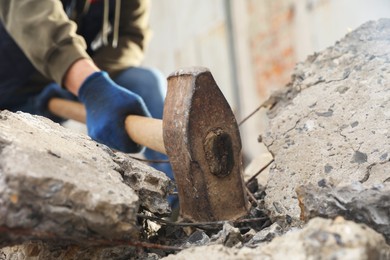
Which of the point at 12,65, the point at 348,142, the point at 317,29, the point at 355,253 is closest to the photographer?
the point at 355,253

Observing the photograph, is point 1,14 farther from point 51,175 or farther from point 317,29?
point 317,29

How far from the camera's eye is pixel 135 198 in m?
1.02

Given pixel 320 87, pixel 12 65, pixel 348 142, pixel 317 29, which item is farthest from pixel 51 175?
pixel 317 29

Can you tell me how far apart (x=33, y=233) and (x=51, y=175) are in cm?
12

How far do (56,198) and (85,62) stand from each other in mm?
1149

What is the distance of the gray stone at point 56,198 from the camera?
3.02ft

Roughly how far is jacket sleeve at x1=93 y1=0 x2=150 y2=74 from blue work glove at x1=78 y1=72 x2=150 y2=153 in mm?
736

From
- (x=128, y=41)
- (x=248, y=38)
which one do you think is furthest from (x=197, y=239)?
(x=248, y=38)

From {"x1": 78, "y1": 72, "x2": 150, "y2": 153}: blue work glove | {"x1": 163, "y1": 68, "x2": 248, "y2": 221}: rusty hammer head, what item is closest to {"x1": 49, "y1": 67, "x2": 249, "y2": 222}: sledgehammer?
{"x1": 163, "y1": 68, "x2": 248, "y2": 221}: rusty hammer head

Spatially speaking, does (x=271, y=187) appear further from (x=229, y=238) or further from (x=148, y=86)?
(x=148, y=86)

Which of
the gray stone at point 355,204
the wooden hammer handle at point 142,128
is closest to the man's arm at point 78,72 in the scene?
the wooden hammer handle at point 142,128

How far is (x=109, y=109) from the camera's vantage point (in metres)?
1.83

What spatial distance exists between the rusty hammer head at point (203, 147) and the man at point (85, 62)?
530mm

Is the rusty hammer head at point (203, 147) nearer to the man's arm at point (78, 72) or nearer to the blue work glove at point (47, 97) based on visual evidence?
the man's arm at point (78, 72)
